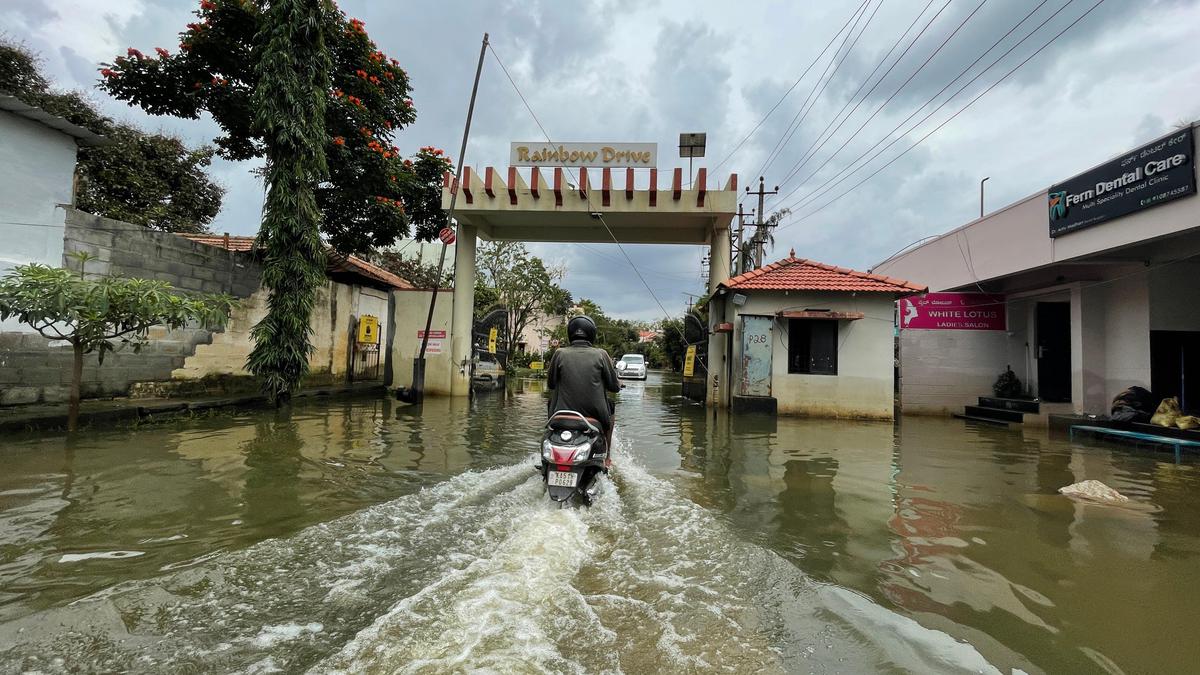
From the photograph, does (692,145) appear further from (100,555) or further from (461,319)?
(100,555)

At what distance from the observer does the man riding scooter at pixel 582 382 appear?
4.52 m

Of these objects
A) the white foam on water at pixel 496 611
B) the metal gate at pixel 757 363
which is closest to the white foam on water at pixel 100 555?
the white foam on water at pixel 496 611

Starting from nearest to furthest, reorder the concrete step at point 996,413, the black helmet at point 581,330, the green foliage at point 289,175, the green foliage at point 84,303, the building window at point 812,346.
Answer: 1. the black helmet at point 581,330
2. the green foliage at point 84,303
3. the green foliage at point 289,175
4. the concrete step at point 996,413
5. the building window at point 812,346

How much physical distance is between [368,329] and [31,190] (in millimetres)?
8323

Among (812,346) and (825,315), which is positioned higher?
(825,315)

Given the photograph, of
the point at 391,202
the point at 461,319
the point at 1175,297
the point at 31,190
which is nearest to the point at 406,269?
the point at 391,202

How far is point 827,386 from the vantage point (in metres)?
11.8

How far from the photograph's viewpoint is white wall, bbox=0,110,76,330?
290 inches

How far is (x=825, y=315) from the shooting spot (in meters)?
11.6

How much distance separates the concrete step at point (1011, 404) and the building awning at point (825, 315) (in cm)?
392

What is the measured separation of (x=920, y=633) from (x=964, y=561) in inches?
50.5

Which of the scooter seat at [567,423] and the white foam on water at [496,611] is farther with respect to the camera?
the scooter seat at [567,423]

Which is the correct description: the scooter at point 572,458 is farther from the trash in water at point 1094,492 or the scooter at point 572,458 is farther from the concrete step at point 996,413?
the concrete step at point 996,413

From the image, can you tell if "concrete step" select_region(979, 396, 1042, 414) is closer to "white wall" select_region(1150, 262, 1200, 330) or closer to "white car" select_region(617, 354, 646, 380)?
"white wall" select_region(1150, 262, 1200, 330)
